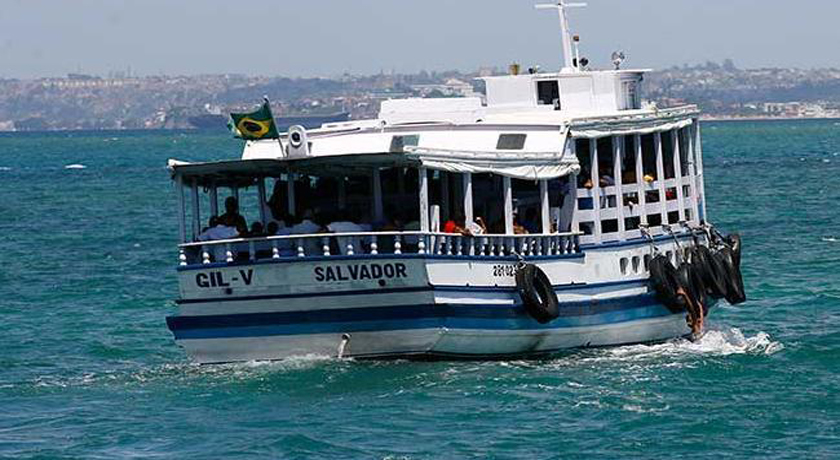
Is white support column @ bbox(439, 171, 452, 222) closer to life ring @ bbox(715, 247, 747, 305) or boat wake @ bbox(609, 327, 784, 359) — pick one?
boat wake @ bbox(609, 327, 784, 359)

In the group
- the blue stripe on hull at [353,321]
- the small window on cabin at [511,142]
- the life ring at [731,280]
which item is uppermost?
the small window on cabin at [511,142]

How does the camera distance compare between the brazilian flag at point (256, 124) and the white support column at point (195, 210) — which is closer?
the brazilian flag at point (256, 124)

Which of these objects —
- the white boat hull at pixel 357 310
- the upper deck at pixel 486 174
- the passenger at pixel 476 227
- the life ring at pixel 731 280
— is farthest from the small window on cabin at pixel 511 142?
the life ring at pixel 731 280

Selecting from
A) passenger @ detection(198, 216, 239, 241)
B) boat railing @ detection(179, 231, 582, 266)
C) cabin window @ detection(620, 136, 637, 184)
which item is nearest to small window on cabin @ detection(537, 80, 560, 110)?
cabin window @ detection(620, 136, 637, 184)

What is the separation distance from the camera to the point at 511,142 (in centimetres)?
3547

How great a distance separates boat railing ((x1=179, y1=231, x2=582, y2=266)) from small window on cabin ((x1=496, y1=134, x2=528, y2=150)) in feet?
7.96

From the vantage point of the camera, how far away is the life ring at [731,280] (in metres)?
38.4

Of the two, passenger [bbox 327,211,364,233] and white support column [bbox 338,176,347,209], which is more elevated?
white support column [bbox 338,176,347,209]

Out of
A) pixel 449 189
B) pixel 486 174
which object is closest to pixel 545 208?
pixel 486 174

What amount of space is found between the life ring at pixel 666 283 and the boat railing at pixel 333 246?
406 cm

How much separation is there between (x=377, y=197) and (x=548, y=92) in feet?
19.3

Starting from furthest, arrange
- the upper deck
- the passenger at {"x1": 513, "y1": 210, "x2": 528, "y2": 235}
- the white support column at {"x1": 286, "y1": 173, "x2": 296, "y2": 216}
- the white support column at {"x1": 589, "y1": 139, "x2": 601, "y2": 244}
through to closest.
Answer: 1. the white support column at {"x1": 589, "y1": 139, "x2": 601, "y2": 244}
2. the passenger at {"x1": 513, "y1": 210, "x2": 528, "y2": 235}
3. the white support column at {"x1": 286, "y1": 173, "x2": 296, "y2": 216}
4. the upper deck

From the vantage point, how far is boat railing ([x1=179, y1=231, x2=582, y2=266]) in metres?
32.2

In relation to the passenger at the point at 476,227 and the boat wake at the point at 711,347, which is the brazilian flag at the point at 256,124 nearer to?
the passenger at the point at 476,227
